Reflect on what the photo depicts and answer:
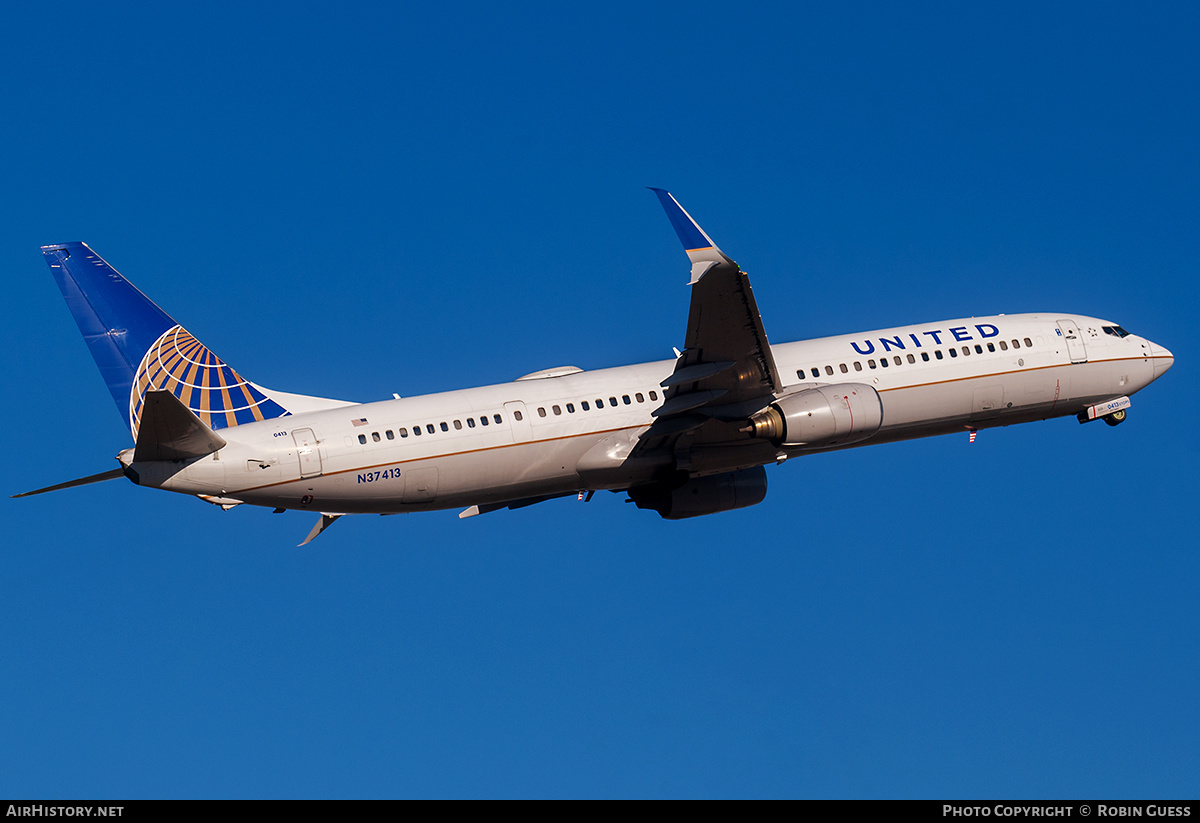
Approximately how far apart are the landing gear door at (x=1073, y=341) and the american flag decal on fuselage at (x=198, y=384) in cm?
2386

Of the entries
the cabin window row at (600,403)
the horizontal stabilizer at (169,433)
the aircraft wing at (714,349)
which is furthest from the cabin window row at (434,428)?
the aircraft wing at (714,349)

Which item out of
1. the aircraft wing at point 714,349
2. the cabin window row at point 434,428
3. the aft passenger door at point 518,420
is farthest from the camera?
the aft passenger door at point 518,420

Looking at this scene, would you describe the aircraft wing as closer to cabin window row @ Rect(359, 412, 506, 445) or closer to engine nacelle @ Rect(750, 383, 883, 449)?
engine nacelle @ Rect(750, 383, 883, 449)

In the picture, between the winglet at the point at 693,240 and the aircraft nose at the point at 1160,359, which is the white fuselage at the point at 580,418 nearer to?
the aircraft nose at the point at 1160,359

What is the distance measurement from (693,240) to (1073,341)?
16.9 metres

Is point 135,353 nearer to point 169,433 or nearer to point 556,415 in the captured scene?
point 169,433

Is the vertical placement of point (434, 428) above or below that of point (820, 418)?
below

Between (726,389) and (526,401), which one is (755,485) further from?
(526,401)

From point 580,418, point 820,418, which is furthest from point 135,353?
point 820,418

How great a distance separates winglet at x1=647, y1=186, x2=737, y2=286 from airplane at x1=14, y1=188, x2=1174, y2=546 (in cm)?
3

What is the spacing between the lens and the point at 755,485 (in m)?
39.3

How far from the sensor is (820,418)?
34.9 meters

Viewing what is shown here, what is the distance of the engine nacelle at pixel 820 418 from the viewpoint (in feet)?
115

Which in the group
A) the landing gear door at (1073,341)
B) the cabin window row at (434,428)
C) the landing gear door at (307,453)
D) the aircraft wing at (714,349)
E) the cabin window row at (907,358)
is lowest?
the landing gear door at (307,453)
